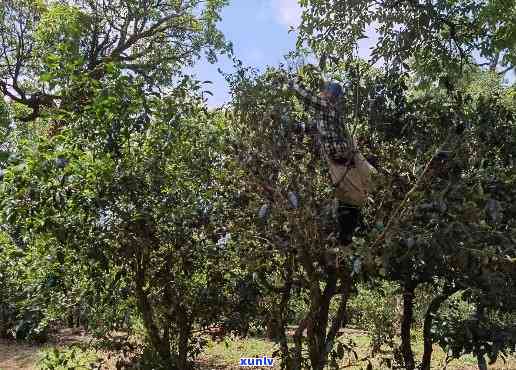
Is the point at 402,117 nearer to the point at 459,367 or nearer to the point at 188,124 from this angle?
the point at 188,124

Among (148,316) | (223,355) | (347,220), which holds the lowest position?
(223,355)

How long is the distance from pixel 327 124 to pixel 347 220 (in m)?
0.62

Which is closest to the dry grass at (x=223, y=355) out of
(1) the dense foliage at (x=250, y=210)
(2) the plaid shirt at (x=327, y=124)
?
(1) the dense foliage at (x=250, y=210)

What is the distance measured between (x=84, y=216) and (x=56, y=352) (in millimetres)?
1346

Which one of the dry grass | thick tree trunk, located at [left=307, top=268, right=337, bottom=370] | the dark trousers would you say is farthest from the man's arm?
the dry grass

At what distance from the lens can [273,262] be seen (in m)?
4.10

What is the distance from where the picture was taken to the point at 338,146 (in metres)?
3.49

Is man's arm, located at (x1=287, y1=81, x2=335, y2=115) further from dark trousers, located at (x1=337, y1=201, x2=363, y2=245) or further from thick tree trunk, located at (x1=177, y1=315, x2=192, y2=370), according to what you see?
thick tree trunk, located at (x1=177, y1=315, x2=192, y2=370)

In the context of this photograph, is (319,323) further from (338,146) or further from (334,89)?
(334,89)

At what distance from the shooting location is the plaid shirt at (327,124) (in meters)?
3.49

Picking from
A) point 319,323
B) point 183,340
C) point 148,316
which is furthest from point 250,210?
point 183,340

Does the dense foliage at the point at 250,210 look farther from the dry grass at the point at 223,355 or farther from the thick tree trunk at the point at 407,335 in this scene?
the dry grass at the point at 223,355

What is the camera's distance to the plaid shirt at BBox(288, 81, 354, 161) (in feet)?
11.5

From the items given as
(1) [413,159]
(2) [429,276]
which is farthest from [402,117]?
(2) [429,276]
